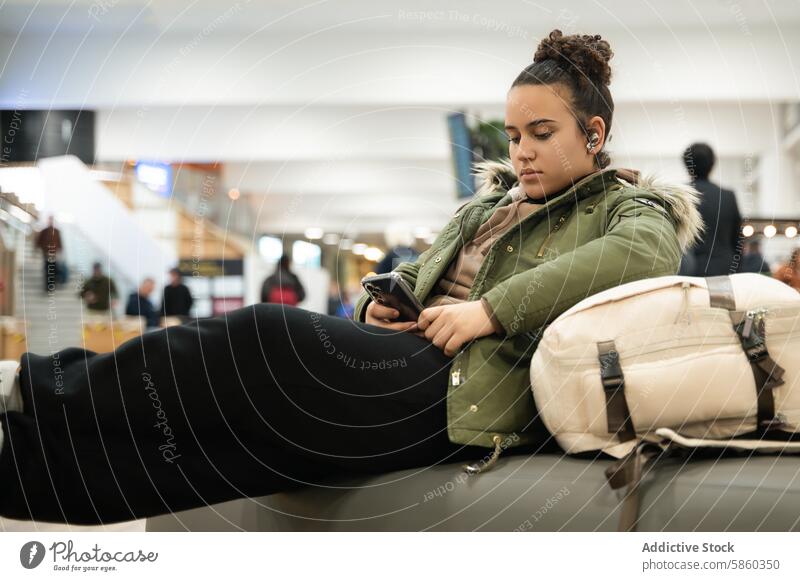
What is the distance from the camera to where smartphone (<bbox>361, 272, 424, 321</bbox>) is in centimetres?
111

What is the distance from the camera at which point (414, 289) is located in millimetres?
1248

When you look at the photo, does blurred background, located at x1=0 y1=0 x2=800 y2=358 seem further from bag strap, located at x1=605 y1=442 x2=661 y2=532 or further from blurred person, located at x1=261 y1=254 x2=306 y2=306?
bag strap, located at x1=605 y1=442 x2=661 y2=532

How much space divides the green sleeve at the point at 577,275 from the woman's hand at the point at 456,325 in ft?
0.07

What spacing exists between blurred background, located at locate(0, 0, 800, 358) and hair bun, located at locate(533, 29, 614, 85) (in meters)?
0.08

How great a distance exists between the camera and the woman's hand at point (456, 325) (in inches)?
40.4

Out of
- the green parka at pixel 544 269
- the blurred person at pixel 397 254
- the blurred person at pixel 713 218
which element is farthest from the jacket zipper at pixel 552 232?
the blurred person at pixel 713 218

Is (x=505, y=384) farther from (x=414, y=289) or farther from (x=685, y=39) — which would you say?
(x=685, y=39)

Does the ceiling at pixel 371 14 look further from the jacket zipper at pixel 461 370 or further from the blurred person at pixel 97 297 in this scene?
the blurred person at pixel 97 297

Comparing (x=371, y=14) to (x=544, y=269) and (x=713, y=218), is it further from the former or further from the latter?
(x=713, y=218)

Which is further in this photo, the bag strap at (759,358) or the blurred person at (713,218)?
the blurred person at (713,218)

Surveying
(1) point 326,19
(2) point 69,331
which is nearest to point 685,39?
(1) point 326,19

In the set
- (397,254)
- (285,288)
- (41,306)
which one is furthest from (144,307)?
(397,254)

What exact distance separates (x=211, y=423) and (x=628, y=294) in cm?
51

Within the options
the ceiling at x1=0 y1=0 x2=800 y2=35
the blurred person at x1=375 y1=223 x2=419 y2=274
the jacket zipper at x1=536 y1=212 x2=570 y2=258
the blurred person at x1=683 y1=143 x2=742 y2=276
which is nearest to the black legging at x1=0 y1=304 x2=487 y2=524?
the jacket zipper at x1=536 y1=212 x2=570 y2=258
